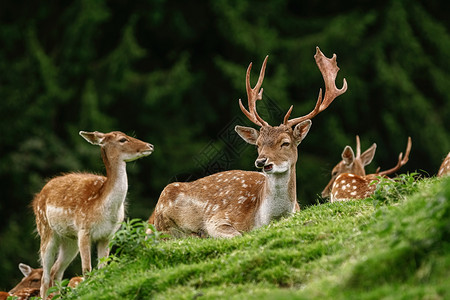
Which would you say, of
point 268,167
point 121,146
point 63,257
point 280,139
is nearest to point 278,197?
point 268,167

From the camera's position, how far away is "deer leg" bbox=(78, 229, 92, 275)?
28.0ft

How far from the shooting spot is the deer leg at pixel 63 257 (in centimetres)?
909

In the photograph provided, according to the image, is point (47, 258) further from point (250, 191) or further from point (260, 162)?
point (260, 162)

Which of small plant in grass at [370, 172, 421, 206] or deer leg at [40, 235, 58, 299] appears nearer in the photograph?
small plant in grass at [370, 172, 421, 206]

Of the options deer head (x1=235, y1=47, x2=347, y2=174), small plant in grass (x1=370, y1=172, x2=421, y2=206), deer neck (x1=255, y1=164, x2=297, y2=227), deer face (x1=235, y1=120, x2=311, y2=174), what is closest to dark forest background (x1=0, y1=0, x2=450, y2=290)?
deer head (x1=235, y1=47, x2=347, y2=174)

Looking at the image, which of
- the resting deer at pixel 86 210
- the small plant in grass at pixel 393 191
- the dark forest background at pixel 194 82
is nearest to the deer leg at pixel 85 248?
the resting deer at pixel 86 210

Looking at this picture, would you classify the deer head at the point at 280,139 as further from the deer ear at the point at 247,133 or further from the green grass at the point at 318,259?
the green grass at the point at 318,259

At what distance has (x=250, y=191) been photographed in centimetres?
886

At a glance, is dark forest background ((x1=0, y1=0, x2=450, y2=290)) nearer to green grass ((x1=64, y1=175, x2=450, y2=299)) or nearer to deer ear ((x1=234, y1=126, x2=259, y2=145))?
deer ear ((x1=234, y1=126, x2=259, y2=145))

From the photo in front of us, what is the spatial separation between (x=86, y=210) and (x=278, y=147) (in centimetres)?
210


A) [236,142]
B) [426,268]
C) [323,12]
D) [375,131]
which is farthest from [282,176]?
[323,12]

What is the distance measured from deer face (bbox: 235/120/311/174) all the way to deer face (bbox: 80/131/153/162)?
50.2 inches

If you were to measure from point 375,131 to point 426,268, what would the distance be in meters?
19.7

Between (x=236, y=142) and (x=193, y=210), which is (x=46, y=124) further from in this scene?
(x=193, y=210)
